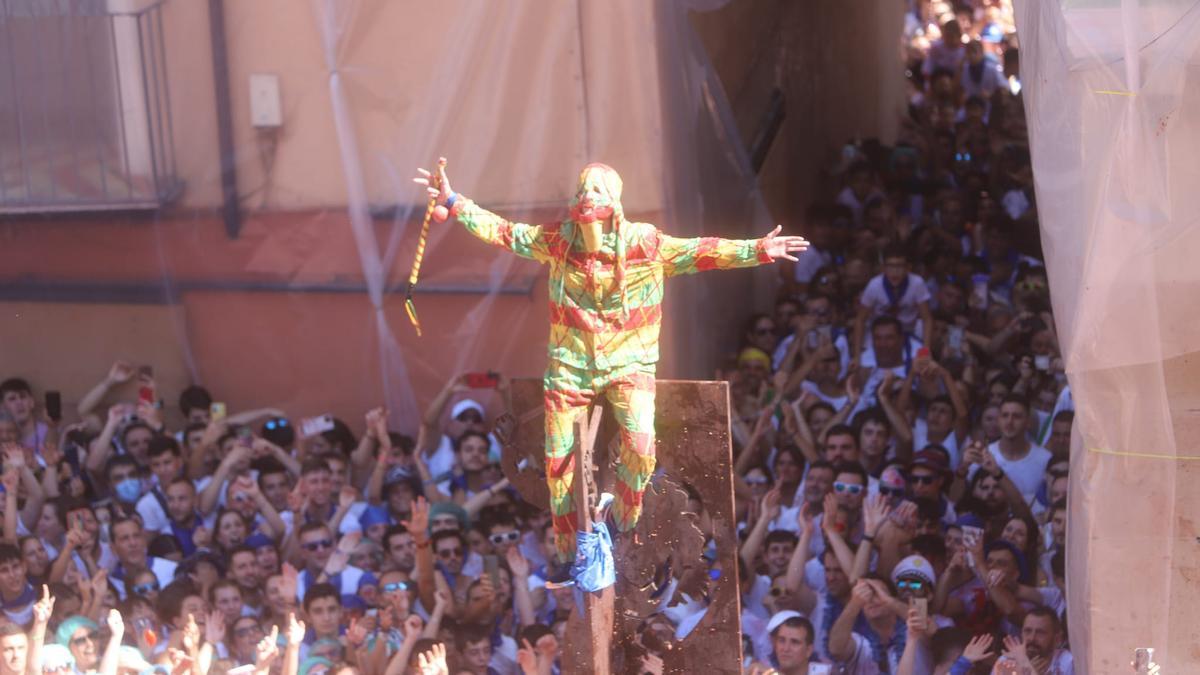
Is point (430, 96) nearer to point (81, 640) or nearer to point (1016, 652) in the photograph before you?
point (81, 640)

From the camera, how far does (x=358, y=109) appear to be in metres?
8.31

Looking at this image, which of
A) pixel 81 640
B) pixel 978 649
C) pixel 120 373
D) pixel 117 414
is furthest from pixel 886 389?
pixel 120 373

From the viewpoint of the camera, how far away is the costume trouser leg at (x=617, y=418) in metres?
5.42

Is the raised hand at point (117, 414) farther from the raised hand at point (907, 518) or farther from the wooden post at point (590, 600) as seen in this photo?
the raised hand at point (907, 518)

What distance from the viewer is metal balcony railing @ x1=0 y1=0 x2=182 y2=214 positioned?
27.9 feet

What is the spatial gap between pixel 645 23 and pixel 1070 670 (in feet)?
11.9

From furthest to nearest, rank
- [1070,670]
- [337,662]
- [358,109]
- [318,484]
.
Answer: [358,109] → [318,484] → [337,662] → [1070,670]

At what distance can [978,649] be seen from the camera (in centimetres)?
586

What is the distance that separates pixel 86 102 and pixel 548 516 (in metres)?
3.51

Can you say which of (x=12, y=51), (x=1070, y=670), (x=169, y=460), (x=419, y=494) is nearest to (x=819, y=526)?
(x=1070, y=670)

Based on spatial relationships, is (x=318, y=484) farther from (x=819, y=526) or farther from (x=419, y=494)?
(x=819, y=526)

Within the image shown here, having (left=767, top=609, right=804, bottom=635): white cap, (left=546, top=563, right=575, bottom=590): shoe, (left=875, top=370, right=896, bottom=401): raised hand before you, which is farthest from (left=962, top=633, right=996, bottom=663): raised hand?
(left=875, top=370, right=896, bottom=401): raised hand

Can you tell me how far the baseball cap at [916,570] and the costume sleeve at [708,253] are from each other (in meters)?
1.73

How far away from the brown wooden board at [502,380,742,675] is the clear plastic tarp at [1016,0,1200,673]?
4.00ft
